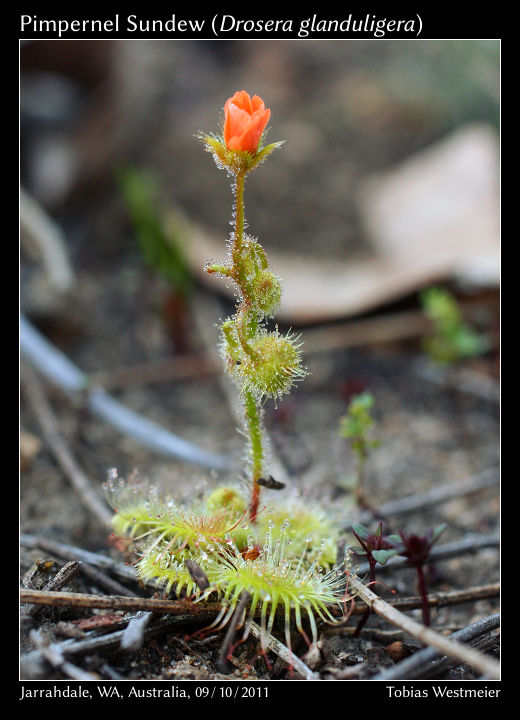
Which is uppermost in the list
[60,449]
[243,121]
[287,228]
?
[287,228]

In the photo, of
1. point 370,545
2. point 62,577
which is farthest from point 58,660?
point 370,545

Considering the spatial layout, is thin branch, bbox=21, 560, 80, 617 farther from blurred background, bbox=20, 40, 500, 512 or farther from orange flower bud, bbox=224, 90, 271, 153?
orange flower bud, bbox=224, 90, 271, 153

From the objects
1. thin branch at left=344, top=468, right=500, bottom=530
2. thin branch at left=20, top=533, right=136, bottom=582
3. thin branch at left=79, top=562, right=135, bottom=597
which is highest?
thin branch at left=344, top=468, right=500, bottom=530

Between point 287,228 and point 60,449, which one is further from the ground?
point 287,228

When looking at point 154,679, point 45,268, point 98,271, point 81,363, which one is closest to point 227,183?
point 98,271

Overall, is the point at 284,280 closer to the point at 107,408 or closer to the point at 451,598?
the point at 107,408

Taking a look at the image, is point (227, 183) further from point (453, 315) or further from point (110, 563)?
Result: point (110, 563)

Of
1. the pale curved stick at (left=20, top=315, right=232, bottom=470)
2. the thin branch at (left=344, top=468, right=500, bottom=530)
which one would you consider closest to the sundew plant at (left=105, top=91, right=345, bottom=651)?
the thin branch at (left=344, top=468, right=500, bottom=530)
